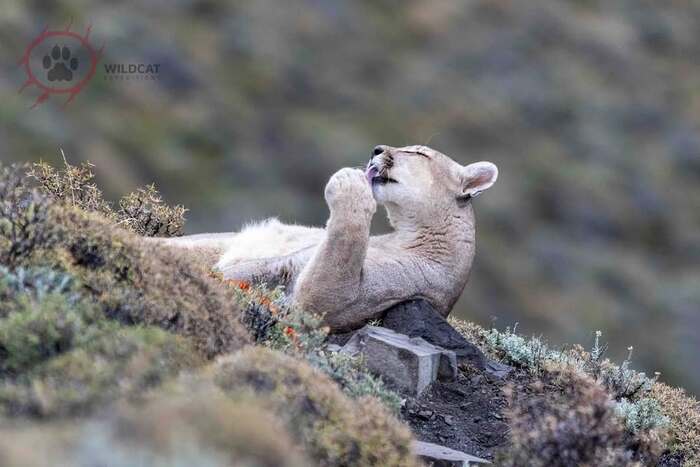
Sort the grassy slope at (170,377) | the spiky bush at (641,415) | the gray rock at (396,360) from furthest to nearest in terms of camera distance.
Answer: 1. the spiky bush at (641,415)
2. the gray rock at (396,360)
3. the grassy slope at (170,377)

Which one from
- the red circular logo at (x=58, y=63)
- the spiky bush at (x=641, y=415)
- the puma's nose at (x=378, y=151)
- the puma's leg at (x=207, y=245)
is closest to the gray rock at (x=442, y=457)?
the spiky bush at (x=641, y=415)

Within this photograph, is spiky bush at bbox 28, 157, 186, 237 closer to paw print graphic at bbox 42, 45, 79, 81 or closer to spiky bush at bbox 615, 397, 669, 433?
spiky bush at bbox 615, 397, 669, 433

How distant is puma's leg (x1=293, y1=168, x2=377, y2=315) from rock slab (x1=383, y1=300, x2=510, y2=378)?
0.40 m

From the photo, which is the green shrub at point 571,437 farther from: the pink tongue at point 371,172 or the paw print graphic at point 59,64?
the paw print graphic at point 59,64

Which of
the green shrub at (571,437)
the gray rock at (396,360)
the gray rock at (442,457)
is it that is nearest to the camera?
the green shrub at (571,437)

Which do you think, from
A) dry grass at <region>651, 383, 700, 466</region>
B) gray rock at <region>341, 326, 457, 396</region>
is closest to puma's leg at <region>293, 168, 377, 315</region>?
gray rock at <region>341, 326, 457, 396</region>

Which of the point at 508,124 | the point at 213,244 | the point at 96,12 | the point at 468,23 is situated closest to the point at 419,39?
the point at 468,23

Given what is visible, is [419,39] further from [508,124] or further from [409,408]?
[409,408]

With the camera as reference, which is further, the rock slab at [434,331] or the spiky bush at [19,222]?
the rock slab at [434,331]

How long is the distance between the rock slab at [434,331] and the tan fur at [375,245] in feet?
0.39

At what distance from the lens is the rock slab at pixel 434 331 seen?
948 centimetres

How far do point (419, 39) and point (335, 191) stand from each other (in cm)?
4170

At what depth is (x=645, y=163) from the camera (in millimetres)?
43562

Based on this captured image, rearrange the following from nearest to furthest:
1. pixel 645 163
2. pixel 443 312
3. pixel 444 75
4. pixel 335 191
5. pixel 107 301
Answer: pixel 107 301, pixel 335 191, pixel 443 312, pixel 645 163, pixel 444 75
